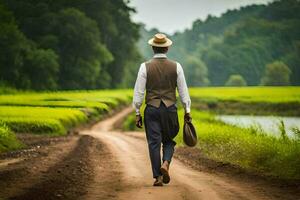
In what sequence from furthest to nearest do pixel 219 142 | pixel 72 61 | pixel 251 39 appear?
pixel 251 39 < pixel 72 61 < pixel 219 142

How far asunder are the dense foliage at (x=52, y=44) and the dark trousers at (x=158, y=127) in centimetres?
5097

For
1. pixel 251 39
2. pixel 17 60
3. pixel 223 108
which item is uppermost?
pixel 251 39

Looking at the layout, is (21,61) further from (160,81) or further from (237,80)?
→ (237,80)

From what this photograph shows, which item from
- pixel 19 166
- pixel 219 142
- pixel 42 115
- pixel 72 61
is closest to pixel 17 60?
pixel 72 61

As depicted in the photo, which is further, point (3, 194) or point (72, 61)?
point (72, 61)

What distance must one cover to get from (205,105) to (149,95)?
52792mm

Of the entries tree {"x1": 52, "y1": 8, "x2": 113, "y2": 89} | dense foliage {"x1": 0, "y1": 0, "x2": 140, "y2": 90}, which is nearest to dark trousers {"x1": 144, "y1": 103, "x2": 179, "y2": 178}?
dense foliage {"x1": 0, "y1": 0, "x2": 140, "y2": 90}

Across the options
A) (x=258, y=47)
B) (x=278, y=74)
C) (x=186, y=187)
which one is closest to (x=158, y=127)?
(x=186, y=187)

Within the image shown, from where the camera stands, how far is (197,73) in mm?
161000

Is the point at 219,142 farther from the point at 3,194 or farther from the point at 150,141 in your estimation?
the point at 3,194

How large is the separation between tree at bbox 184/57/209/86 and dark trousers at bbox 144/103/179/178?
151189 millimetres

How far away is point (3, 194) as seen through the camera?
8.31 metres

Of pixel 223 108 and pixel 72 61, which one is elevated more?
pixel 72 61

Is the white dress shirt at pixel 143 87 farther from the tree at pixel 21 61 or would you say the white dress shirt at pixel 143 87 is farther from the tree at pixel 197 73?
the tree at pixel 197 73
